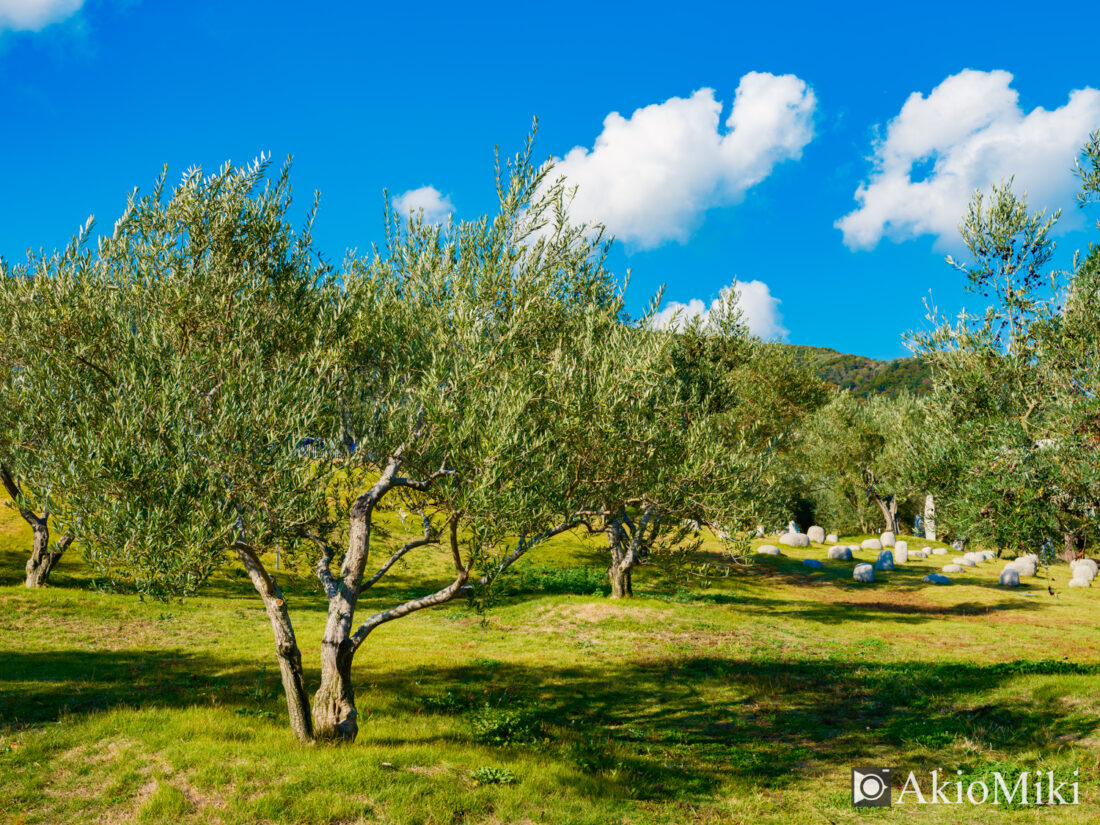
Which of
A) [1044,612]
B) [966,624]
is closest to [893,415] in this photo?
[1044,612]

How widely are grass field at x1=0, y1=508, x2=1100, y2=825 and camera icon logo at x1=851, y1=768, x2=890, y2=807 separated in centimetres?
31

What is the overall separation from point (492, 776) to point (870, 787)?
8652mm

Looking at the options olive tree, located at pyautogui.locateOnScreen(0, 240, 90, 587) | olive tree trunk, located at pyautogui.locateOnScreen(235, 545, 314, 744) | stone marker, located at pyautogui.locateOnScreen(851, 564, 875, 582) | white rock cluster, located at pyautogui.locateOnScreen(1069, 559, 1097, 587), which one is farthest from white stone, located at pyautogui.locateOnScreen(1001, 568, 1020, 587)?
olive tree, located at pyautogui.locateOnScreen(0, 240, 90, 587)

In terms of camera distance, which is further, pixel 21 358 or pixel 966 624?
pixel 966 624

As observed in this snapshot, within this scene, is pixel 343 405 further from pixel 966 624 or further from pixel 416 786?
pixel 966 624

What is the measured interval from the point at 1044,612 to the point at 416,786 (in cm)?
4172

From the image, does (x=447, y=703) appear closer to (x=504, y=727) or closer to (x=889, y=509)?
(x=504, y=727)

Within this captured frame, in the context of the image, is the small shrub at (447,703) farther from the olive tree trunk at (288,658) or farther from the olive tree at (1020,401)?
the olive tree at (1020,401)

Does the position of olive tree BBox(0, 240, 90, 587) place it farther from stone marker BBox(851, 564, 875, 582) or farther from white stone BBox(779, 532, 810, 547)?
white stone BBox(779, 532, 810, 547)

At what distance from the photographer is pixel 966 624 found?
35.5m

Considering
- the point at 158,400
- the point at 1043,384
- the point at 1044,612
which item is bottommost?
the point at 1044,612

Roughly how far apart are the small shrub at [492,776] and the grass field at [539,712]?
6 cm

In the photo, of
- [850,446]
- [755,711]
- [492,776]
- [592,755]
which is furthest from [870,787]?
[850,446]

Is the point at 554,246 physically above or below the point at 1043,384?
above
